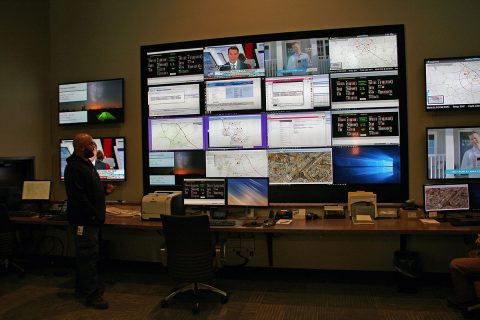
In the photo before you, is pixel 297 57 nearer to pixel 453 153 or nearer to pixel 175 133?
pixel 175 133

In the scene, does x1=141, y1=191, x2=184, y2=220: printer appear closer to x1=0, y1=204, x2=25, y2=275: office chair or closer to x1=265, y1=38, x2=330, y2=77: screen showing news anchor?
x1=0, y1=204, x2=25, y2=275: office chair

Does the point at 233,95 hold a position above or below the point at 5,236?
above

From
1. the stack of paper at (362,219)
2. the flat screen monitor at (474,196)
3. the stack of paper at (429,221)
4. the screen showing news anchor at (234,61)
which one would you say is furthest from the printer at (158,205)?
the flat screen monitor at (474,196)

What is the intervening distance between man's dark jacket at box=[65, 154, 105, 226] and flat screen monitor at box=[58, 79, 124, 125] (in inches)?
54.5

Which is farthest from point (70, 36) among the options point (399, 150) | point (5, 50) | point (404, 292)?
point (404, 292)

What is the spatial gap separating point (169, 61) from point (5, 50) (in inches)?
82.1

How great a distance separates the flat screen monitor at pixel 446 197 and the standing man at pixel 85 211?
3.18m

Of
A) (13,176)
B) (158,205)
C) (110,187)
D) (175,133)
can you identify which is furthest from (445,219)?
(13,176)

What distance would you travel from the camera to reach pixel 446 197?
12.6 feet

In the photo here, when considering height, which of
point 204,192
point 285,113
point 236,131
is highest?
point 285,113

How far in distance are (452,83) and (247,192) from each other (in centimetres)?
239

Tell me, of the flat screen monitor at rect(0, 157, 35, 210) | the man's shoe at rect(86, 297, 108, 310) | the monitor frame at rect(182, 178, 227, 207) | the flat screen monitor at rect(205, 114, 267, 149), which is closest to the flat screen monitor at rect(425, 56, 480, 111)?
the flat screen monitor at rect(205, 114, 267, 149)

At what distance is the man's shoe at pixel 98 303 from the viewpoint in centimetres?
361

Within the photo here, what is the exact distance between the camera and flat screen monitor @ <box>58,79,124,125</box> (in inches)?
191
